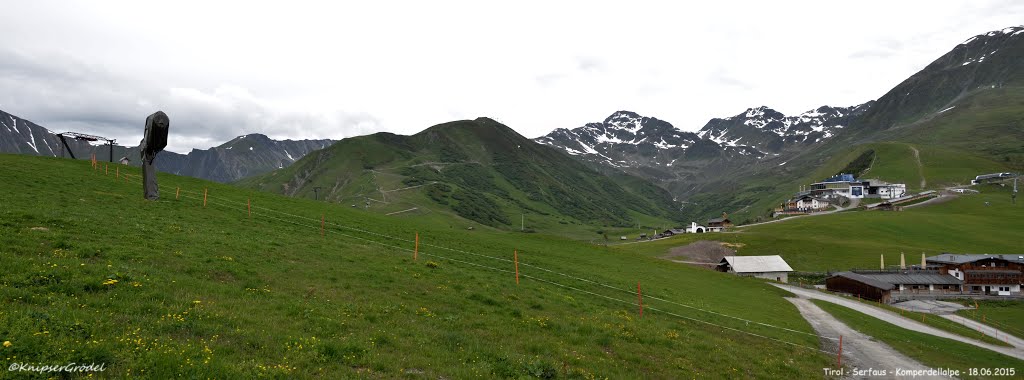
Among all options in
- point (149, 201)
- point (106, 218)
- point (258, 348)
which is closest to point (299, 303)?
point (258, 348)

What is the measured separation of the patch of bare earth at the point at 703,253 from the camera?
12362 cm

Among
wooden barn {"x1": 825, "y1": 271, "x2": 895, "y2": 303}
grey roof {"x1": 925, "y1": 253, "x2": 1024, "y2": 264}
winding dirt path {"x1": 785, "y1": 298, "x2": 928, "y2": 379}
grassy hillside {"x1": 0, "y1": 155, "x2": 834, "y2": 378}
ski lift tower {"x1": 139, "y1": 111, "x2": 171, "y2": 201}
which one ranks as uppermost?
ski lift tower {"x1": 139, "y1": 111, "x2": 171, "y2": 201}

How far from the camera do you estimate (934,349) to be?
129ft

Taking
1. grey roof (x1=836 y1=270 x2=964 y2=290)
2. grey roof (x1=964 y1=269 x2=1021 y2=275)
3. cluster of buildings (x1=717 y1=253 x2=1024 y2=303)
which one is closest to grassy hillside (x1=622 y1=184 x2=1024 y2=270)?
grey roof (x1=836 y1=270 x2=964 y2=290)

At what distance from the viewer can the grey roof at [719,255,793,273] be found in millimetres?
104375

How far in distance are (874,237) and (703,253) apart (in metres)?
60.8

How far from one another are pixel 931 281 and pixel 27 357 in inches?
5415

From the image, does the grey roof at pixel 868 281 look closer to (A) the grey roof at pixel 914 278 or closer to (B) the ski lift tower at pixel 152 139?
(A) the grey roof at pixel 914 278

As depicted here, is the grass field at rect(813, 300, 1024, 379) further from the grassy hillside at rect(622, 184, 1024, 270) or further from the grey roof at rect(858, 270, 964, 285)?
the grassy hillside at rect(622, 184, 1024, 270)

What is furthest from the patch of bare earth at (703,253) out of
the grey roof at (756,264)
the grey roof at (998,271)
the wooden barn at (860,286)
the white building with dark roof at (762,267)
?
the grey roof at (998,271)

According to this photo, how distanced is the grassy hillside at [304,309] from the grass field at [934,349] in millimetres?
7225

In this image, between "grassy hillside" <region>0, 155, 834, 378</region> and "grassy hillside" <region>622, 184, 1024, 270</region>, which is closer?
"grassy hillside" <region>0, 155, 834, 378</region>

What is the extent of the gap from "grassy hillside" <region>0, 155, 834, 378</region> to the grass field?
7225 mm

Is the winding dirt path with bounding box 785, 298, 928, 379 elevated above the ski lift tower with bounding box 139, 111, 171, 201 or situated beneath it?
situated beneath
